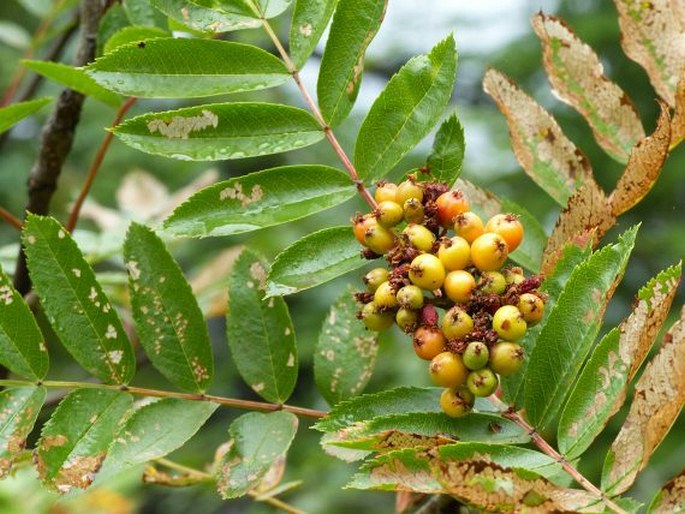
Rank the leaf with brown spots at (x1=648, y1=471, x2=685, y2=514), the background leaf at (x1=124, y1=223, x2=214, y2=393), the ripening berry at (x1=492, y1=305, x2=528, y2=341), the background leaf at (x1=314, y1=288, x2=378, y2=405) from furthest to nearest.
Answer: the background leaf at (x1=314, y1=288, x2=378, y2=405), the background leaf at (x1=124, y1=223, x2=214, y2=393), the ripening berry at (x1=492, y1=305, x2=528, y2=341), the leaf with brown spots at (x1=648, y1=471, x2=685, y2=514)

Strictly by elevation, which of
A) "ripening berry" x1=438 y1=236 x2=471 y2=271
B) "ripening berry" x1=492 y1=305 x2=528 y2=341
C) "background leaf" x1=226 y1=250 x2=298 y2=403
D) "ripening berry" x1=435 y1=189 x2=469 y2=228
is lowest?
"background leaf" x1=226 y1=250 x2=298 y2=403

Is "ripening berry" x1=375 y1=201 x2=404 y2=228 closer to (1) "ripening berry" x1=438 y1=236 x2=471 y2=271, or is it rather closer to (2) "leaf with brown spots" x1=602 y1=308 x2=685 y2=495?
(1) "ripening berry" x1=438 y1=236 x2=471 y2=271

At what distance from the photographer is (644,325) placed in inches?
28.7

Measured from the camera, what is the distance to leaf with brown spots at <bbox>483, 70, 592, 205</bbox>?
102cm

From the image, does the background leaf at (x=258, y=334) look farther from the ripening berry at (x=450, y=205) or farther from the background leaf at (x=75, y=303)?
the ripening berry at (x=450, y=205)

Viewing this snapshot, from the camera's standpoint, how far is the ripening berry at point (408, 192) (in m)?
0.83

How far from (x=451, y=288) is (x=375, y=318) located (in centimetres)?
9

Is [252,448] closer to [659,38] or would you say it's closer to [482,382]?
[482,382]

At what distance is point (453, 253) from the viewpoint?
80cm

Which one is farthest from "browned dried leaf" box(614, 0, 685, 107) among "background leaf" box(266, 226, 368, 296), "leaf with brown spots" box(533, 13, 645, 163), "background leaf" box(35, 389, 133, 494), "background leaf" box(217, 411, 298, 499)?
"background leaf" box(35, 389, 133, 494)

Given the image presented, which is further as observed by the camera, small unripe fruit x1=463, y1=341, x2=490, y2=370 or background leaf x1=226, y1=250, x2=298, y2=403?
background leaf x1=226, y1=250, x2=298, y2=403

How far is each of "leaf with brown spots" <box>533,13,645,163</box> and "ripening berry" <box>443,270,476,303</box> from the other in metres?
0.35

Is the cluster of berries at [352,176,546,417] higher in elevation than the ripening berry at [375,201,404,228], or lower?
lower

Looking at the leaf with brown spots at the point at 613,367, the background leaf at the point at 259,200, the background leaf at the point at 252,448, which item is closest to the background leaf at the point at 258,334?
the background leaf at the point at 252,448
